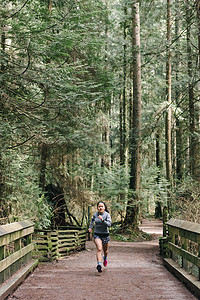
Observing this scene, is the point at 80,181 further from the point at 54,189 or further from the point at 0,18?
the point at 0,18

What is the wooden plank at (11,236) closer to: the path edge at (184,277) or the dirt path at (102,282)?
the dirt path at (102,282)

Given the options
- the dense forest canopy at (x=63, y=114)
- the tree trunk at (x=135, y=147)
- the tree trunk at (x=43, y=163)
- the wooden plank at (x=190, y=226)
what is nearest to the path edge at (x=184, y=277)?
the wooden plank at (x=190, y=226)

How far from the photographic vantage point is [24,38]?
343 inches

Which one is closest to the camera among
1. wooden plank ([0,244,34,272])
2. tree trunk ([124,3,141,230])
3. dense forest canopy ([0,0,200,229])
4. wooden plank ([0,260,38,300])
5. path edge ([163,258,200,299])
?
wooden plank ([0,260,38,300])

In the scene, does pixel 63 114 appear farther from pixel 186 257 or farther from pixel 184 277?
pixel 184 277

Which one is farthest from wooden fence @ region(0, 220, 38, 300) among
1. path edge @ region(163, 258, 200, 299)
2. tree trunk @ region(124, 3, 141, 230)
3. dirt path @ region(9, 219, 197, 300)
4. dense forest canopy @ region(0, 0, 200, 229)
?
tree trunk @ region(124, 3, 141, 230)

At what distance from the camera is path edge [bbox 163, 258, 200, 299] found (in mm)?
5484

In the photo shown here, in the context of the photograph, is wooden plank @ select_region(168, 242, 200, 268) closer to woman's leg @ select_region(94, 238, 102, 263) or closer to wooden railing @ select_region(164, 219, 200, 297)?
wooden railing @ select_region(164, 219, 200, 297)

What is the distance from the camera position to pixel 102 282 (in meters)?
6.76

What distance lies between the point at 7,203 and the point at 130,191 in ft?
26.8

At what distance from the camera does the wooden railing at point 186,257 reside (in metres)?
5.67

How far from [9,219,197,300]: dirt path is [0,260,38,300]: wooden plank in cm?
12

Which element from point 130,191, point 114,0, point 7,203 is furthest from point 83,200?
point 114,0

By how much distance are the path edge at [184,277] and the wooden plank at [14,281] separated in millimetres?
2915
